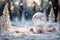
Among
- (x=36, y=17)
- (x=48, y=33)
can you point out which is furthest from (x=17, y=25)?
(x=48, y=33)

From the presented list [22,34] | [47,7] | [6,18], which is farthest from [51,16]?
[6,18]

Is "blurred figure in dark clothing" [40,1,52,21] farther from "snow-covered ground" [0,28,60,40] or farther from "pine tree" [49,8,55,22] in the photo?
"snow-covered ground" [0,28,60,40]

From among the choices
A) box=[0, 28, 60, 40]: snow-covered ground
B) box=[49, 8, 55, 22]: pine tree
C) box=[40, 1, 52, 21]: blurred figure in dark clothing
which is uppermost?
box=[40, 1, 52, 21]: blurred figure in dark clothing

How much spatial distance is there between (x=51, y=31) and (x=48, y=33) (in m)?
0.09

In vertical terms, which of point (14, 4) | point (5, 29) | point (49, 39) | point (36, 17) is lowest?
point (49, 39)

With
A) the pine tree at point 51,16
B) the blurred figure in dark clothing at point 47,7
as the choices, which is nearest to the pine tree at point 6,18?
the blurred figure in dark clothing at point 47,7

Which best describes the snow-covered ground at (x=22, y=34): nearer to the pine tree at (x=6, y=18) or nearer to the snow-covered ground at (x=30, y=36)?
the snow-covered ground at (x=30, y=36)

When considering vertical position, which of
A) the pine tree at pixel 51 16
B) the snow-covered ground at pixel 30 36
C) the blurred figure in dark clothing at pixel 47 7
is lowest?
the snow-covered ground at pixel 30 36

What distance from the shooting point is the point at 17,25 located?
351 centimetres

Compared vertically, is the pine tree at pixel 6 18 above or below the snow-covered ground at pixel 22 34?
above

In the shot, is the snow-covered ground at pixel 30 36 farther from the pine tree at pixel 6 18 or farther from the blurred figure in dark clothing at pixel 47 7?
the blurred figure in dark clothing at pixel 47 7

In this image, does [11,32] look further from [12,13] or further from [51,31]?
[51,31]

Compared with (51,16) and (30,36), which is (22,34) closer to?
(30,36)

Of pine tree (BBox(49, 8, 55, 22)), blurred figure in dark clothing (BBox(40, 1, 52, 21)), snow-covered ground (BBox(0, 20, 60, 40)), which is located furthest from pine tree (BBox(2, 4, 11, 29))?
pine tree (BBox(49, 8, 55, 22))
